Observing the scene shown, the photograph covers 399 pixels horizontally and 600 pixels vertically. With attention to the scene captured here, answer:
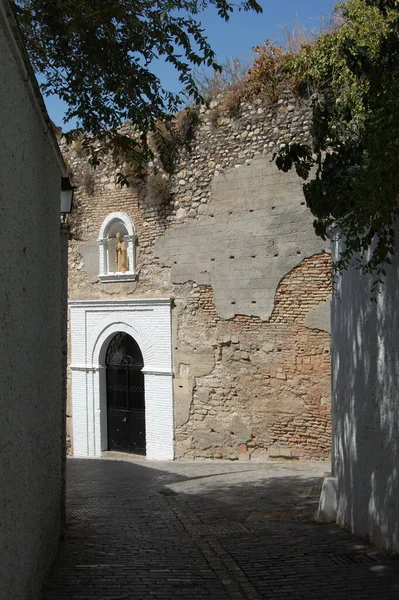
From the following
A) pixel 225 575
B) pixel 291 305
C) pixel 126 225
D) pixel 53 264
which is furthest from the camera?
pixel 126 225

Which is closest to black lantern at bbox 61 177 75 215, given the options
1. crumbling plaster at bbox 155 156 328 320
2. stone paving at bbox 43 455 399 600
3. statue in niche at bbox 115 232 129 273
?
stone paving at bbox 43 455 399 600

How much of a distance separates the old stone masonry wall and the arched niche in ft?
0.61

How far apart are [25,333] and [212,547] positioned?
3.04 m

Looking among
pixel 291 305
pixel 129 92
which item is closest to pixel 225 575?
pixel 129 92

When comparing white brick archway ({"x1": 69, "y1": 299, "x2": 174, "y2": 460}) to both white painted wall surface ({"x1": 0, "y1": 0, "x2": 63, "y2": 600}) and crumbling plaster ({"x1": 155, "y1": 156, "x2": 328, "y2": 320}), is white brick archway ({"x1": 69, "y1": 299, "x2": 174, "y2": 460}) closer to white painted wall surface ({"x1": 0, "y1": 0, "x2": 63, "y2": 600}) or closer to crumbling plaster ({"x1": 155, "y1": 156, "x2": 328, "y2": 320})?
crumbling plaster ({"x1": 155, "y1": 156, "x2": 328, "y2": 320})

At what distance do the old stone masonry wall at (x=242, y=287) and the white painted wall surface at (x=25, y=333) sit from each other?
23.4ft

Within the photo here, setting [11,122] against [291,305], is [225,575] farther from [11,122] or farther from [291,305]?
[291,305]

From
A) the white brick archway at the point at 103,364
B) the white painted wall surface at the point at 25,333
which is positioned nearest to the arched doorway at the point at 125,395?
the white brick archway at the point at 103,364

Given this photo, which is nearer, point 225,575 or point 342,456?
point 225,575

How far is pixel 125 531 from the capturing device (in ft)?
23.6

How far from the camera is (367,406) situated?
601 centimetres

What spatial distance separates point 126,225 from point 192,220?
1836 mm

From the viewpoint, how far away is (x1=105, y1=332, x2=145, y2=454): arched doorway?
15422 mm

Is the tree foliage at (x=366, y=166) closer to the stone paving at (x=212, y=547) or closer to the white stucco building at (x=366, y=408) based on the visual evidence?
the white stucco building at (x=366, y=408)
